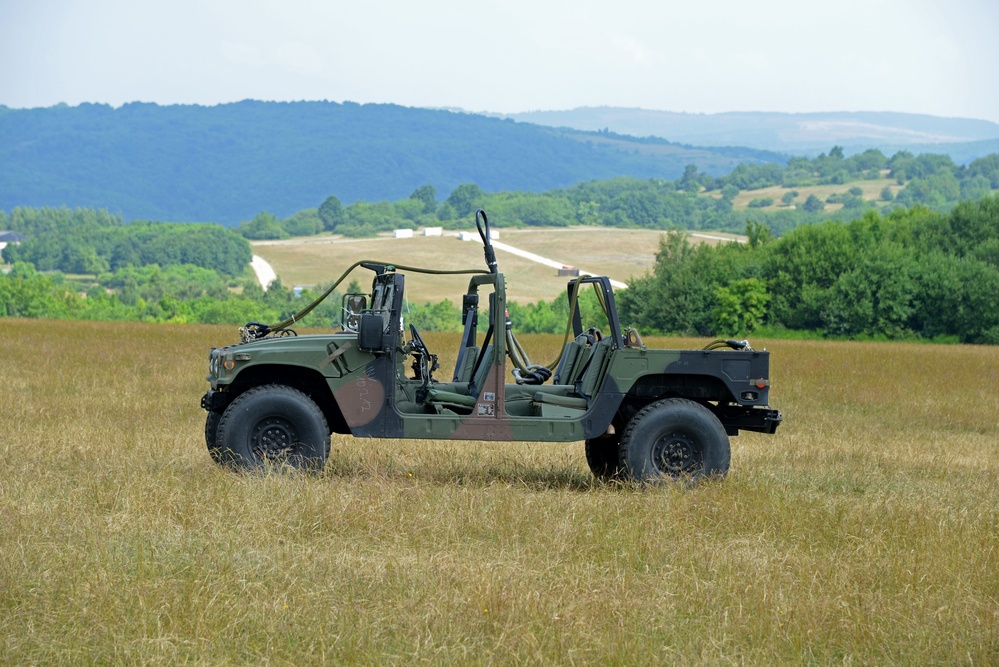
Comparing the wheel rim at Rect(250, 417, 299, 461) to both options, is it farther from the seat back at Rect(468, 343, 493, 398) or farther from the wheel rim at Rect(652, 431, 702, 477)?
the wheel rim at Rect(652, 431, 702, 477)

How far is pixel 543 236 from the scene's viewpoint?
541ft

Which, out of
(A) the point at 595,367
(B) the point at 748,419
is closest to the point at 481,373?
(A) the point at 595,367

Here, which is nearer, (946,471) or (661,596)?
(661,596)

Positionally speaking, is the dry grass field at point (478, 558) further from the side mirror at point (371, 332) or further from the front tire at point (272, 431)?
the side mirror at point (371, 332)

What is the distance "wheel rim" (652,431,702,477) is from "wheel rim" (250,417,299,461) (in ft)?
9.25

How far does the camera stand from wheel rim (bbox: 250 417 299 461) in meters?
9.60

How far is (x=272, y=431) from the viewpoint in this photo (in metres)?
9.66

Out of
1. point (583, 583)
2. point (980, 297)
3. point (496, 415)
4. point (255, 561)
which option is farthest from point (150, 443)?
point (980, 297)

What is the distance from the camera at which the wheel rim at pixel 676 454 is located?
32.8ft

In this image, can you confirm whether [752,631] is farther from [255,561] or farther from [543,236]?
[543,236]

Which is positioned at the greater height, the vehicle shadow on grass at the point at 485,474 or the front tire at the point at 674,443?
the front tire at the point at 674,443

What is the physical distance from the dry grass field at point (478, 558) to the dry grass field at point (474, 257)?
321ft

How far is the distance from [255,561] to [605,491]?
Result: 3.40 metres

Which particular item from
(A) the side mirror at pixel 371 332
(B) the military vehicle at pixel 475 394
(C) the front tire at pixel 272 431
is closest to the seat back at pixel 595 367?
(B) the military vehicle at pixel 475 394
